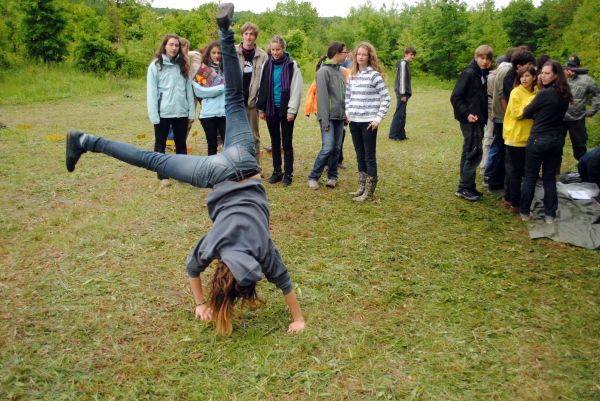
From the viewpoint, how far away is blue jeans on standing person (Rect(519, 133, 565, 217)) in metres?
5.22

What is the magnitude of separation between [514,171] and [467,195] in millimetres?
774

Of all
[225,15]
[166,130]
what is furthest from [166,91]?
[225,15]

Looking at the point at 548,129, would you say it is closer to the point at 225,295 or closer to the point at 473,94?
the point at 473,94

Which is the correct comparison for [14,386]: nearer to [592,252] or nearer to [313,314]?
[313,314]

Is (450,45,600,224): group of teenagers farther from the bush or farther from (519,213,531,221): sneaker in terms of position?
the bush

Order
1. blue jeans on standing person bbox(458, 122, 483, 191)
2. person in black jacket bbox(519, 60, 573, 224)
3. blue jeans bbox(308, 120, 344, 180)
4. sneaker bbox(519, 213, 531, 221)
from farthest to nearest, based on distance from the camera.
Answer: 1. blue jeans bbox(308, 120, 344, 180)
2. blue jeans on standing person bbox(458, 122, 483, 191)
3. sneaker bbox(519, 213, 531, 221)
4. person in black jacket bbox(519, 60, 573, 224)

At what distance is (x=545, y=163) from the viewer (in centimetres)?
539

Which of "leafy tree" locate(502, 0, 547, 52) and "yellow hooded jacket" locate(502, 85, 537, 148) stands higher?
"leafy tree" locate(502, 0, 547, 52)

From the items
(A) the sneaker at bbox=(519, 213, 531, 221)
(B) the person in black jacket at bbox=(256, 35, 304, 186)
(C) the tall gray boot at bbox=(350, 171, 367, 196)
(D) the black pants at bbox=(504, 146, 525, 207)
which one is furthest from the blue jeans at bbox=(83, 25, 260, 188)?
(A) the sneaker at bbox=(519, 213, 531, 221)

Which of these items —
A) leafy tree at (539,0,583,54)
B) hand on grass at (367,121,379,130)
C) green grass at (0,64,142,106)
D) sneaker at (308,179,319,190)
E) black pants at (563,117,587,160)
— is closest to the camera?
hand on grass at (367,121,379,130)

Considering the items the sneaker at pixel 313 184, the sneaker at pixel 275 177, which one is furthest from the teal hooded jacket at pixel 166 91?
the sneaker at pixel 313 184

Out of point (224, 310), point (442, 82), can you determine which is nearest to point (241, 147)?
point (224, 310)

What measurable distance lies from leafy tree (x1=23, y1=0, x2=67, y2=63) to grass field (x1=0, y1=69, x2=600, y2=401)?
15944mm

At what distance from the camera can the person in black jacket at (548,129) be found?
16.9ft
